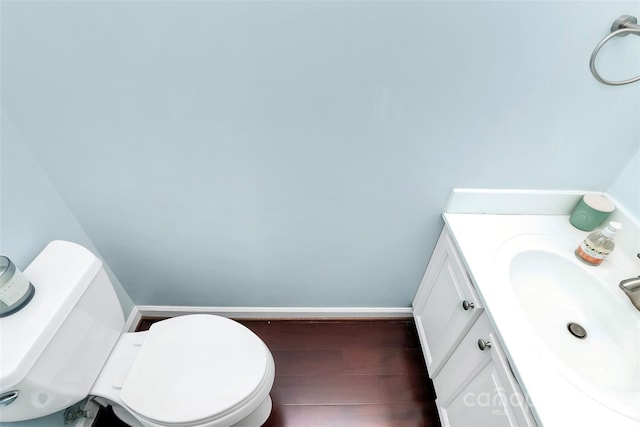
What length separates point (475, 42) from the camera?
0.76m

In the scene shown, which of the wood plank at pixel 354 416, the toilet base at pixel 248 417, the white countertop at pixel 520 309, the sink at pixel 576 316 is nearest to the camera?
the white countertop at pixel 520 309

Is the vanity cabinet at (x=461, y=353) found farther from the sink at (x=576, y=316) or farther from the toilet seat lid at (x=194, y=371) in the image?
the toilet seat lid at (x=194, y=371)

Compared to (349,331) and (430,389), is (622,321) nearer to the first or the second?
(430,389)

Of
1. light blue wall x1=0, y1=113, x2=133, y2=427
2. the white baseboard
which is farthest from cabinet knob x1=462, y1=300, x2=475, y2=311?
light blue wall x1=0, y1=113, x2=133, y2=427

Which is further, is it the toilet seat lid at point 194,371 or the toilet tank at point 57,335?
the toilet seat lid at point 194,371

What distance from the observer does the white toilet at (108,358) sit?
770 mm

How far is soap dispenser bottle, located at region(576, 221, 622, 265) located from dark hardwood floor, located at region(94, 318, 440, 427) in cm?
86

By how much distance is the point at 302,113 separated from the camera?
871 millimetres

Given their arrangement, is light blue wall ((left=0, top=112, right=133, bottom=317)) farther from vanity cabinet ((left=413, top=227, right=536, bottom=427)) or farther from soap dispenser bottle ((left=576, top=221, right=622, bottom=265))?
soap dispenser bottle ((left=576, top=221, right=622, bottom=265))

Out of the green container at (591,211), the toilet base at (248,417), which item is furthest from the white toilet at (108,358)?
the green container at (591,211)

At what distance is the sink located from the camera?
0.75 metres

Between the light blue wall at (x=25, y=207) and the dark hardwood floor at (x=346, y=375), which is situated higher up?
the light blue wall at (x=25, y=207)

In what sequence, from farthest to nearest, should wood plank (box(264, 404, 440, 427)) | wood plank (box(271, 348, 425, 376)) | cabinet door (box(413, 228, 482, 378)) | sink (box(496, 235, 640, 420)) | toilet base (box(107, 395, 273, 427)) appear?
1. wood plank (box(271, 348, 425, 376))
2. wood plank (box(264, 404, 440, 427))
3. toilet base (box(107, 395, 273, 427))
4. cabinet door (box(413, 228, 482, 378))
5. sink (box(496, 235, 640, 420))

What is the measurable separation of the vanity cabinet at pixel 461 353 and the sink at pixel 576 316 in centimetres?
11
